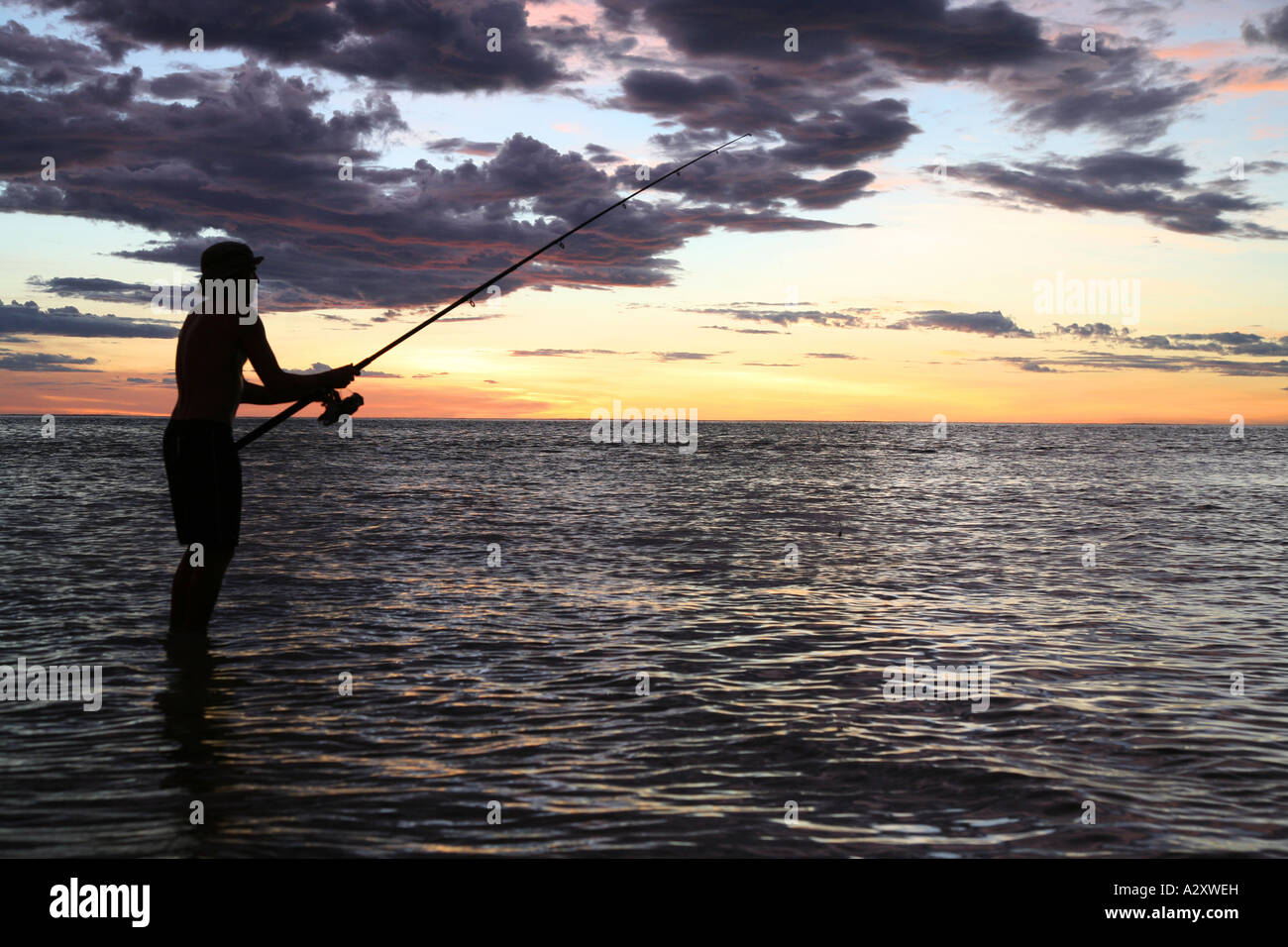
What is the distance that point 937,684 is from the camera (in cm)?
629

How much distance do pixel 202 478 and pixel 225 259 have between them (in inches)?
54.7

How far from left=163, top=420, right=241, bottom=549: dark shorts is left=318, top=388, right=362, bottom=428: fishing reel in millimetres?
676

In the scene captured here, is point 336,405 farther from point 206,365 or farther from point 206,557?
point 206,557

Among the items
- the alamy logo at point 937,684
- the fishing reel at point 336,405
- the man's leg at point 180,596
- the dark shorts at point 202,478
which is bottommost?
the alamy logo at point 937,684

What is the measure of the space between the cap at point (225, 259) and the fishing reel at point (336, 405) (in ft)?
3.15

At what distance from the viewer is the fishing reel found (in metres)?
6.53

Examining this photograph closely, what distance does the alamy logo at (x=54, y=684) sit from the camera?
223 inches
